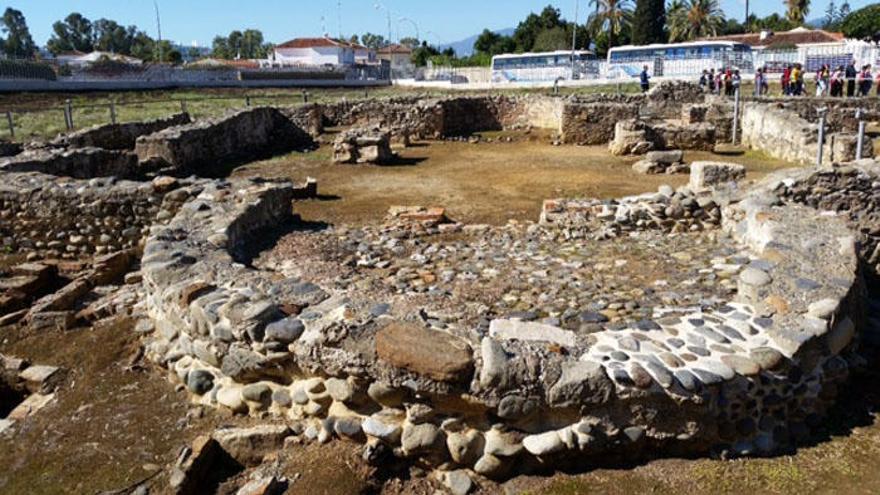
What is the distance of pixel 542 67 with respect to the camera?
1822 inches

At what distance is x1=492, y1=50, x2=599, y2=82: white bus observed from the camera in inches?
1721

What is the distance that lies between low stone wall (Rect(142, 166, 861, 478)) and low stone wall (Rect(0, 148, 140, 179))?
26.8 ft

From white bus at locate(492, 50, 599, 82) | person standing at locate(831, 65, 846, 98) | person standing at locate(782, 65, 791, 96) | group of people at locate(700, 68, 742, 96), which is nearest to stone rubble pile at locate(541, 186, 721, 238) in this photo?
group of people at locate(700, 68, 742, 96)

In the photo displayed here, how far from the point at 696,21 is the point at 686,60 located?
35.8 metres

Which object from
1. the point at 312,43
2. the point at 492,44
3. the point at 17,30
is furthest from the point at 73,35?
the point at 492,44

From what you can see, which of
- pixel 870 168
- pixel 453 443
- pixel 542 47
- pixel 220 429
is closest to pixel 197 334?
pixel 220 429

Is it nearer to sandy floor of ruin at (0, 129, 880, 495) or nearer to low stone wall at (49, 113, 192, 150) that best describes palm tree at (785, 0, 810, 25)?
low stone wall at (49, 113, 192, 150)

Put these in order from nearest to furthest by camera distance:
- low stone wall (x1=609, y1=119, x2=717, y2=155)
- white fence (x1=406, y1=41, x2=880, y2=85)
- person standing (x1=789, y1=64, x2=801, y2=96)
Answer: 1. low stone wall (x1=609, y1=119, x2=717, y2=155)
2. person standing (x1=789, y1=64, x2=801, y2=96)
3. white fence (x1=406, y1=41, x2=880, y2=85)

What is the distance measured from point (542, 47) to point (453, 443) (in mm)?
65800

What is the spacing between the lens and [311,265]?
791 centimetres

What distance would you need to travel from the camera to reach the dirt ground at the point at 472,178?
12640mm

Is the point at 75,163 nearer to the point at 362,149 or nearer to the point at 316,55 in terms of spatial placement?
the point at 362,149

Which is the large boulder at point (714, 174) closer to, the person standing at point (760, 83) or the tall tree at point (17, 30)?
the person standing at point (760, 83)

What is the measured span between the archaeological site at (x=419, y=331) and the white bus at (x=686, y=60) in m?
32.6
